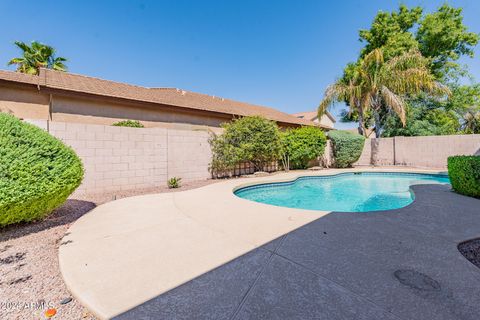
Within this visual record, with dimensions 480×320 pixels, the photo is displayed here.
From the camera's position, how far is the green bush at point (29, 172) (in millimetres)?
3283

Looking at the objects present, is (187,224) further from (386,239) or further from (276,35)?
(276,35)

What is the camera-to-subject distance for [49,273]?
248 centimetres

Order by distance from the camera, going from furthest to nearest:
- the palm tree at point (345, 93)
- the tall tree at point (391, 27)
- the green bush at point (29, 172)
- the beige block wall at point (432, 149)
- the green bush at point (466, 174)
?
the tall tree at point (391, 27)
the palm tree at point (345, 93)
the beige block wall at point (432, 149)
the green bush at point (466, 174)
the green bush at point (29, 172)

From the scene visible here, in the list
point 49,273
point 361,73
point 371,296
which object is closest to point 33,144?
point 49,273

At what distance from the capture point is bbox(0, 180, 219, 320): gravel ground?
1914 mm

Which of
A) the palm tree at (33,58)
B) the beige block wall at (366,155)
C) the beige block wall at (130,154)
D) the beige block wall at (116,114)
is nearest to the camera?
the beige block wall at (130,154)

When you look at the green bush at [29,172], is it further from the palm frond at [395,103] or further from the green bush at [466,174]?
the palm frond at [395,103]

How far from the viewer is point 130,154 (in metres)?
7.58

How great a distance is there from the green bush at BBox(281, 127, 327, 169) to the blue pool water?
7.32 feet

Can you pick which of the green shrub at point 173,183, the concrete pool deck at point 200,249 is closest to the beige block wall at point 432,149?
the concrete pool deck at point 200,249

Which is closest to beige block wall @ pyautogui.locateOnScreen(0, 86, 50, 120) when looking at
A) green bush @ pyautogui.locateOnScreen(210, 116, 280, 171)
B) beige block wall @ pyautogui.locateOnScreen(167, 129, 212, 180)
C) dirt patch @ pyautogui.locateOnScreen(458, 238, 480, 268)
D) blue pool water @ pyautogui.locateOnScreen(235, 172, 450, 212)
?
beige block wall @ pyautogui.locateOnScreen(167, 129, 212, 180)

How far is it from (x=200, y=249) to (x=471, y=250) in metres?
3.81

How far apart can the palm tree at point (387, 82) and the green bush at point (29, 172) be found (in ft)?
51.1

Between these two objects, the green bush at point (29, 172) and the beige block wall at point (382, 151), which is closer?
the green bush at point (29, 172)
